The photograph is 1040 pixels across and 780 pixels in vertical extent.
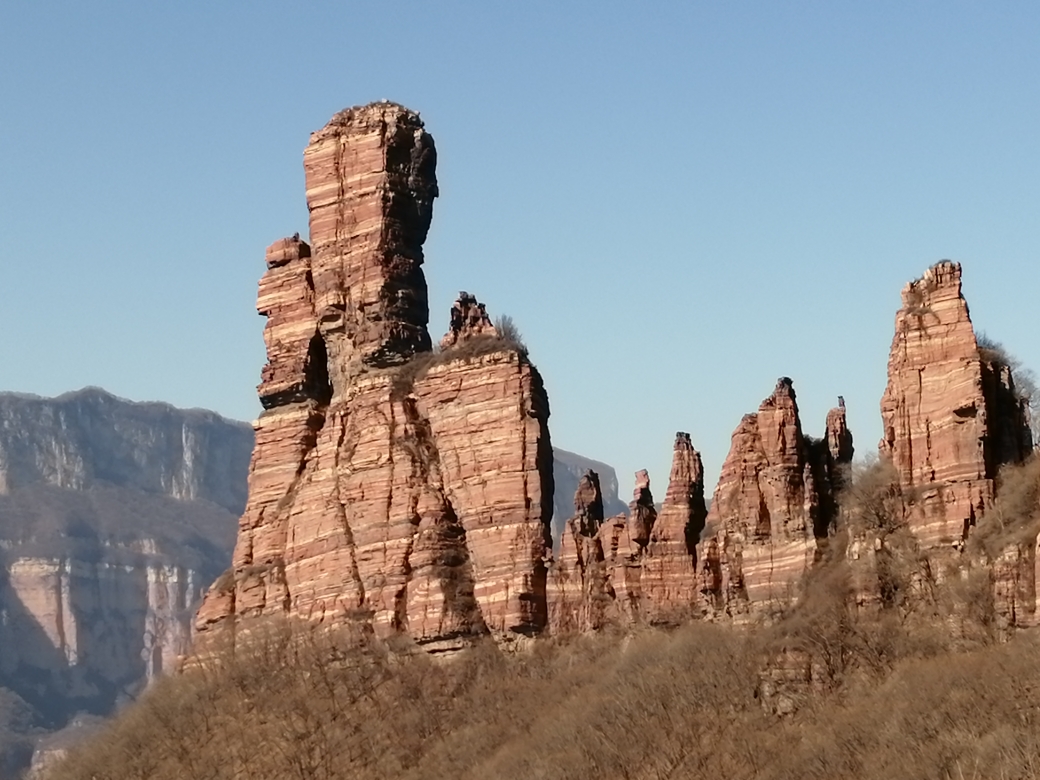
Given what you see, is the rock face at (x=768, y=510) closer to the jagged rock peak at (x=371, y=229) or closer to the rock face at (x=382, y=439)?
the rock face at (x=382, y=439)

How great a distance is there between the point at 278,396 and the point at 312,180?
837cm

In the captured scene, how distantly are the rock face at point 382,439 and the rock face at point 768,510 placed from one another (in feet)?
26.1

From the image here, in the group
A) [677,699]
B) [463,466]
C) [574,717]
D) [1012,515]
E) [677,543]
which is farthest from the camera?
[463,466]

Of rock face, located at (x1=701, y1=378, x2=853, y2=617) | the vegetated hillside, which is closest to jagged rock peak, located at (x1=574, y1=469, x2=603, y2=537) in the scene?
the vegetated hillside

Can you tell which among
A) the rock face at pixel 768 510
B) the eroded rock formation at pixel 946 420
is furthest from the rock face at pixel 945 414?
the rock face at pixel 768 510

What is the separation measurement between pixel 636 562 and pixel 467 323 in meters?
12.4

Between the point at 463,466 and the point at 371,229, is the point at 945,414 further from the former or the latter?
the point at 371,229

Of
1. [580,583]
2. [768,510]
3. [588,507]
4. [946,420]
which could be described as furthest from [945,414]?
[588,507]

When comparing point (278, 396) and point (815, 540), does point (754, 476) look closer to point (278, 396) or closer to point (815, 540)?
point (815, 540)

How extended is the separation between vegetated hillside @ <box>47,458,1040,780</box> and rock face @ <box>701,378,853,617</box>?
91cm

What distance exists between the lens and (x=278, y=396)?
346 ft

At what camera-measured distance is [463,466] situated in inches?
3844

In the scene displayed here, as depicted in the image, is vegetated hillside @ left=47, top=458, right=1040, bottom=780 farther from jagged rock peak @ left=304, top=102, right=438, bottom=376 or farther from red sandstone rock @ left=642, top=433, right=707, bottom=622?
jagged rock peak @ left=304, top=102, right=438, bottom=376

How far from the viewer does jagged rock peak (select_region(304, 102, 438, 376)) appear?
101625 mm
